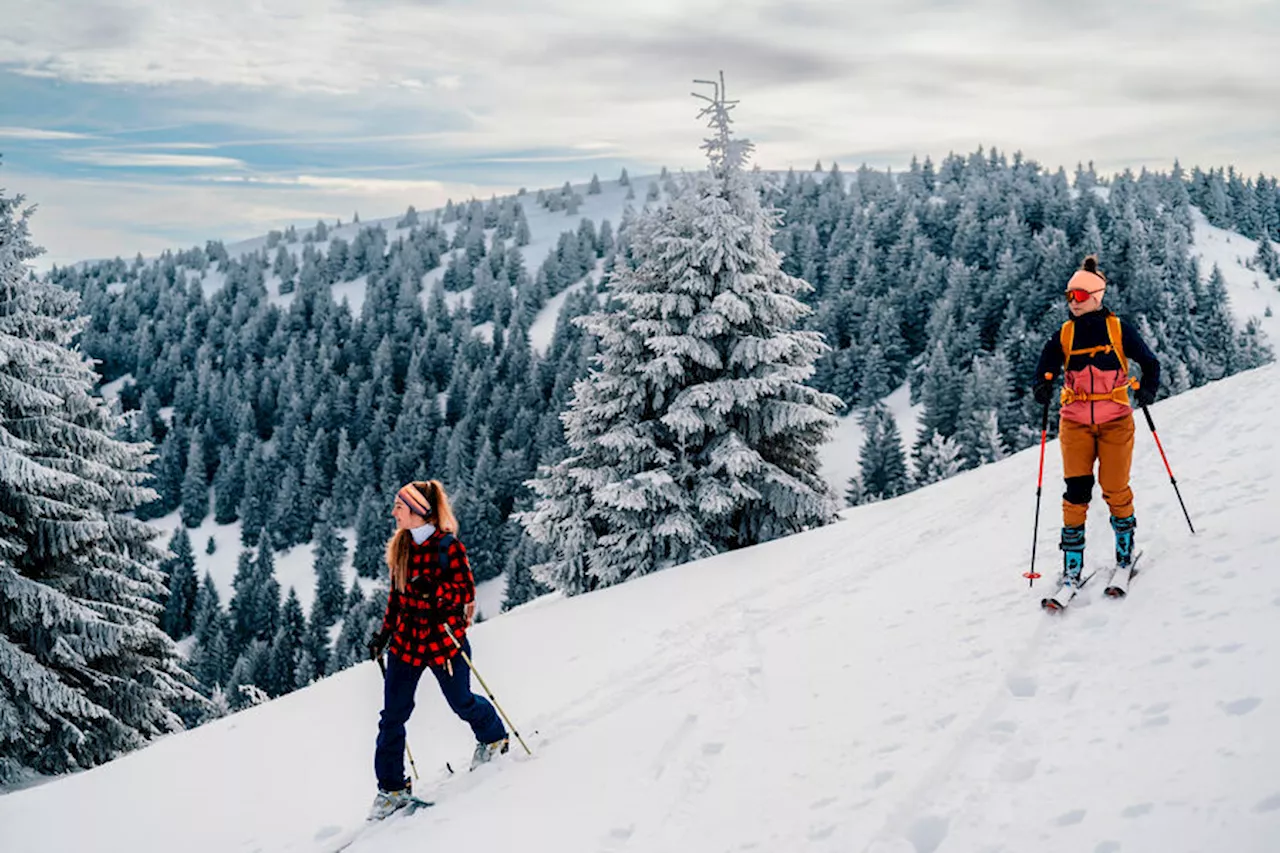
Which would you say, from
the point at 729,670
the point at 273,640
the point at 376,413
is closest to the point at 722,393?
the point at 729,670

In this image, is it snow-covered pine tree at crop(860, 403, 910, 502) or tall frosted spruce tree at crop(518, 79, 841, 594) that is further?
snow-covered pine tree at crop(860, 403, 910, 502)

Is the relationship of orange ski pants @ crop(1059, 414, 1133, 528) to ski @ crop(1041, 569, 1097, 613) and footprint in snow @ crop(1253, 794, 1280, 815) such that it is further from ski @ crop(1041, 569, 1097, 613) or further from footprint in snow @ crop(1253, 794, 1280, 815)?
footprint in snow @ crop(1253, 794, 1280, 815)

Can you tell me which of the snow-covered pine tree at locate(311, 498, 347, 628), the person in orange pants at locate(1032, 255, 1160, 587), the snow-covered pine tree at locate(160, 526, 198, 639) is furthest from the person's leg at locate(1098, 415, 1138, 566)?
the snow-covered pine tree at locate(160, 526, 198, 639)

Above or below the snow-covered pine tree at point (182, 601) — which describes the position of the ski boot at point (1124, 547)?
above

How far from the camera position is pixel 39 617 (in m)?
11.9

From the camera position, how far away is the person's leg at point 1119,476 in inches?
249

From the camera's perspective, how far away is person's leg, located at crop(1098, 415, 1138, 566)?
6.33 m

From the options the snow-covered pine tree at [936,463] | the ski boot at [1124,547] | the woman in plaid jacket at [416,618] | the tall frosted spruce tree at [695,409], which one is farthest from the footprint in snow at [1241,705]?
the snow-covered pine tree at [936,463]

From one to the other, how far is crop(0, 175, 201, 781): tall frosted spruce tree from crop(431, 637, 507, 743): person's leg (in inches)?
345

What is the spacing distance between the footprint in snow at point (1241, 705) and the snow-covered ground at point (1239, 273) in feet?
310

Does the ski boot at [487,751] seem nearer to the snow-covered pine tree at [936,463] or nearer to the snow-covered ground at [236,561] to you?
the snow-covered pine tree at [936,463]

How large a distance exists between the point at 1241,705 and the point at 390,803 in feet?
17.2

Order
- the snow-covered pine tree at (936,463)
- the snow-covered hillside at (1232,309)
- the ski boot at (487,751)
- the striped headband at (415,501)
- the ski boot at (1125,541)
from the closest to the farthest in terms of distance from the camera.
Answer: the striped headband at (415,501)
the ski boot at (487,751)
the ski boot at (1125,541)
the snow-covered pine tree at (936,463)
the snow-covered hillside at (1232,309)

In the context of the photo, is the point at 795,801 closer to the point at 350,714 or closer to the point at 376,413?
the point at 350,714
